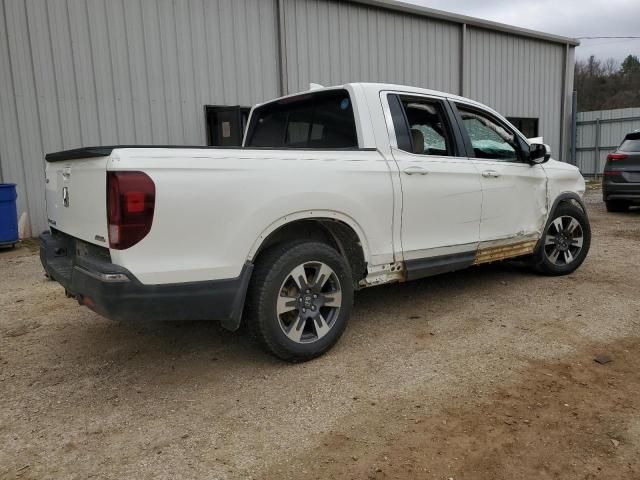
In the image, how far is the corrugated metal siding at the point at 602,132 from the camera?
20.0 metres

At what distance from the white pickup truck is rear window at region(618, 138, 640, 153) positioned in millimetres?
6639

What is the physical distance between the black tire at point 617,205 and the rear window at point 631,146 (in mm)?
1146

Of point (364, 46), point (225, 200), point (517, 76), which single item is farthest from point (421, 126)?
point (517, 76)

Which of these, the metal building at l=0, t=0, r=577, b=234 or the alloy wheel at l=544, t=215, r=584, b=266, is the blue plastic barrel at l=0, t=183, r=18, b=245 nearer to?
the metal building at l=0, t=0, r=577, b=234

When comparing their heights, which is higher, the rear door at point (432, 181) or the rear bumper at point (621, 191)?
the rear door at point (432, 181)

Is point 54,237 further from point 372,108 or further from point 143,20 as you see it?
point 143,20

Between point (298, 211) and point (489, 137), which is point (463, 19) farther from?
point (298, 211)

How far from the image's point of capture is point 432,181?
4.06 m

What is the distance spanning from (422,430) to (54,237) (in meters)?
2.82

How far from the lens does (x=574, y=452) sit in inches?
95.0

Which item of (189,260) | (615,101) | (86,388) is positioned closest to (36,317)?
(86,388)

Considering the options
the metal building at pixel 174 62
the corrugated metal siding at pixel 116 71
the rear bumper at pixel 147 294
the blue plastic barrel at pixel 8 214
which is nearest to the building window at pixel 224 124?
the metal building at pixel 174 62

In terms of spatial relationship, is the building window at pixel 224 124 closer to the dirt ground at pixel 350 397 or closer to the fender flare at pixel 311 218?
the dirt ground at pixel 350 397

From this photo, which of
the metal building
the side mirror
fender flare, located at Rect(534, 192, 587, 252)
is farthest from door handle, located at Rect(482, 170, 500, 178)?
the metal building
